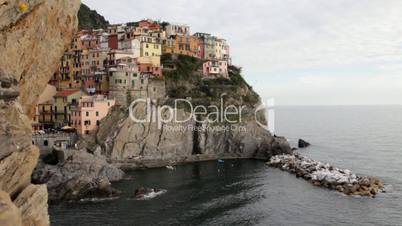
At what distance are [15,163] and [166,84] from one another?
2921 inches

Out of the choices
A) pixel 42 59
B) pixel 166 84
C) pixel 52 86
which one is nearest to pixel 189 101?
pixel 166 84

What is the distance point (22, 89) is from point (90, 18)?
121m

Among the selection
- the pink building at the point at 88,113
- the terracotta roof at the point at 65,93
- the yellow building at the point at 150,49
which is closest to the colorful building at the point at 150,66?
the yellow building at the point at 150,49

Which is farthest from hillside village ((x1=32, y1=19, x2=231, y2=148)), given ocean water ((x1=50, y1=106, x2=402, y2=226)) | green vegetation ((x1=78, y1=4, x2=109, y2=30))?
green vegetation ((x1=78, y1=4, x2=109, y2=30))

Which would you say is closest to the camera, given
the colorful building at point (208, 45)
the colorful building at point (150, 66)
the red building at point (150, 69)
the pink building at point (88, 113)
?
the pink building at point (88, 113)

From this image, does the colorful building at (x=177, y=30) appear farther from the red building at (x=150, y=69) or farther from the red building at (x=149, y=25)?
the red building at (x=150, y=69)

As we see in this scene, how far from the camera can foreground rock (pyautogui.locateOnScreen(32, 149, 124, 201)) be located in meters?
53.8

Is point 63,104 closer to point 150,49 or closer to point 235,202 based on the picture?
point 150,49

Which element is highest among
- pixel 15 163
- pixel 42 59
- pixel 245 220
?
pixel 42 59

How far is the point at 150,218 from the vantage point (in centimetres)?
4525

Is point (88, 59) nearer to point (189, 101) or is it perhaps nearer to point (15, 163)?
point (189, 101)

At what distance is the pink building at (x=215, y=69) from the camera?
332 ft

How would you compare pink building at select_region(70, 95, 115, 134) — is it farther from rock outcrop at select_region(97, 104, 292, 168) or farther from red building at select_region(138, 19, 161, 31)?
red building at select_region(138, 19, 161, 31)

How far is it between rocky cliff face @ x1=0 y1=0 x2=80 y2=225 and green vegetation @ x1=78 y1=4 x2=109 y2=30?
354 ft
